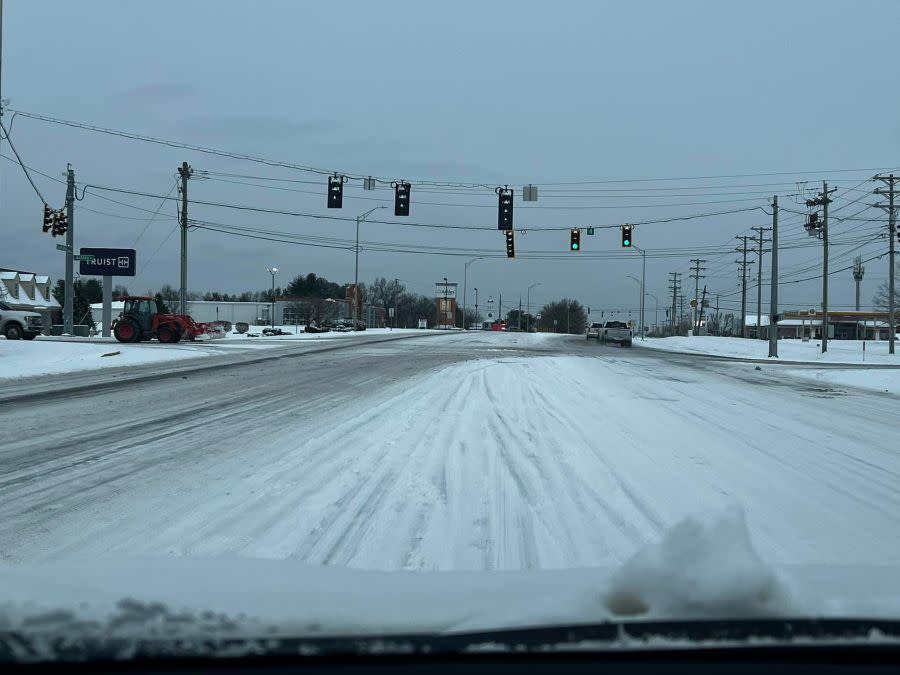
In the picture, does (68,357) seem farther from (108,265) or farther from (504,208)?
(108,265)

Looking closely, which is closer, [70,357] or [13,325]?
[70,357]

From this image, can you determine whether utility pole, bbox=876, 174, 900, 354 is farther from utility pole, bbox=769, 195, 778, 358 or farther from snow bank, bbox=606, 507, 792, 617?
snow bank, bbox=606, 507, 792, 617

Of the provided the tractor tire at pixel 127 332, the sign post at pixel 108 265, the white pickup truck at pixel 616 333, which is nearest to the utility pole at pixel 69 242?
the sign post at pixel 108 265

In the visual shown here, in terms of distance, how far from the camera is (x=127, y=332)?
1409 inches

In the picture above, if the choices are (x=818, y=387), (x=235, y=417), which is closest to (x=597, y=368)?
(x=818, y=387)

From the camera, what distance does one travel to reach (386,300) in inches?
7087

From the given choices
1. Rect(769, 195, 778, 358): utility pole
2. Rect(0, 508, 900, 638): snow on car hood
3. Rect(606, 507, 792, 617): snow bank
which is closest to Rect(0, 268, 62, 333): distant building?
Rect(769, 195, 778, 358): utility pole

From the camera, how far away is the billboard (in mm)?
51281

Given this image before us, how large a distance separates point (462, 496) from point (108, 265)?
50.5 metres

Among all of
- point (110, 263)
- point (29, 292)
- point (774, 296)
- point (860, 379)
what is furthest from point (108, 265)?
point (860, 379)

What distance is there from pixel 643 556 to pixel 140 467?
6.64 meters

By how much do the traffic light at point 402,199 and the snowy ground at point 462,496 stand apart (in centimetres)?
1914

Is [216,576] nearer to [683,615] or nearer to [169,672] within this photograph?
[169,672]

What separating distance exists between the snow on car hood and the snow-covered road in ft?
6.37
